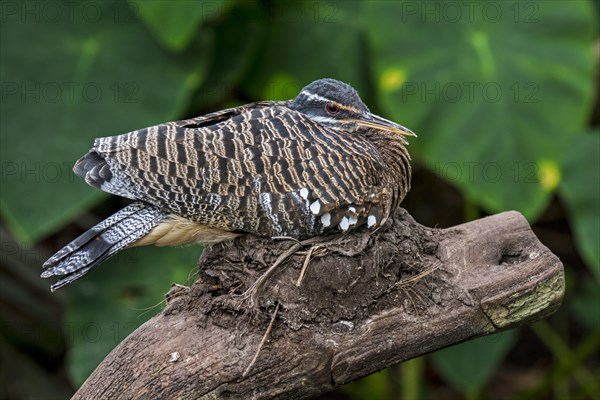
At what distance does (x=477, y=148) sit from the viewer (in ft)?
16.1

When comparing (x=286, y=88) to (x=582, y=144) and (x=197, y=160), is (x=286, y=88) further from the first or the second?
(x=197, y=160)

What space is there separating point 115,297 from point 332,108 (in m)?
2.06

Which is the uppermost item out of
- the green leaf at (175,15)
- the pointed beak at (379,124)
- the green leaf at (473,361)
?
the green leaf at (175,15)

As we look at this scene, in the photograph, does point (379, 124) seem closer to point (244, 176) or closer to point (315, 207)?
point (315, 207)

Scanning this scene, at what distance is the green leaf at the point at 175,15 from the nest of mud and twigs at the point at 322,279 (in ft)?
5.28

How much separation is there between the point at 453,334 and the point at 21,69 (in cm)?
297

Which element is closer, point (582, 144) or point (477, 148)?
point (477, 148)

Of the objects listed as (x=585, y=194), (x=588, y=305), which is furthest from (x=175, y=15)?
(x=588, y=305)

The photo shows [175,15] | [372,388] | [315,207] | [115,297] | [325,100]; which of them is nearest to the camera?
[315,207]

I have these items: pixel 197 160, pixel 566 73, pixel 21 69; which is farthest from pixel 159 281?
pixel 566 73

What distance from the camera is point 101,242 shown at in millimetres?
3240

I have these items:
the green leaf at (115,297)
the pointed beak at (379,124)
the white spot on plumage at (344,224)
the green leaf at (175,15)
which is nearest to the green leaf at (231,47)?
the green leaf at (175,15)

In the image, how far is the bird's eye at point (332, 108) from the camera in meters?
3.68

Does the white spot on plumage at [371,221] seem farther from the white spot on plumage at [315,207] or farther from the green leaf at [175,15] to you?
the green leaf at [175,15]
